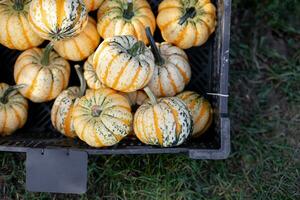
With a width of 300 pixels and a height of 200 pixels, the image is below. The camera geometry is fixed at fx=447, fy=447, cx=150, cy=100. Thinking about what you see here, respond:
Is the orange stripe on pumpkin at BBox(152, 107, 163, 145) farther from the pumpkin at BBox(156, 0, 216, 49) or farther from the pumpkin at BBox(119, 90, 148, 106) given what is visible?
the pumpkin at BBox(156, 0, 216, 49)

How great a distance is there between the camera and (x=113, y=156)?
2721 millimetres

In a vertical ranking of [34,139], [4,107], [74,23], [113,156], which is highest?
[74,23]

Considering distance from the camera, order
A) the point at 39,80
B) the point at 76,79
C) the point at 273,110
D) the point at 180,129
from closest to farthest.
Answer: the point at 180,129 < the point at 39,80 < the point at 76,79 < the point at 273,110

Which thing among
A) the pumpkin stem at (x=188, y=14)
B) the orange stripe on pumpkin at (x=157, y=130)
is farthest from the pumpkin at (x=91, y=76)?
the pumpkin stem at (x=188, y=14)

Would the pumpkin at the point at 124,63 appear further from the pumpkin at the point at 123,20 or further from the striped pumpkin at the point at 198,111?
the striped pumpkin at the point at 198,111

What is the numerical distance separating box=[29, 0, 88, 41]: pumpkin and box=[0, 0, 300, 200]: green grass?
0.91 meters

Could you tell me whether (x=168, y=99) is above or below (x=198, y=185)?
above

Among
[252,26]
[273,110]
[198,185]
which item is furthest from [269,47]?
[198,185]

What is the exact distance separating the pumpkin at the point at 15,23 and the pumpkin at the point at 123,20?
38cm

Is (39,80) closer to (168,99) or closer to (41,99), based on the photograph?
(41,99)

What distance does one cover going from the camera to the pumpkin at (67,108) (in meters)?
2.29

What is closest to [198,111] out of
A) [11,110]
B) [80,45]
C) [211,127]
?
[211,127]

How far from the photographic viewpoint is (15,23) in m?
2.30

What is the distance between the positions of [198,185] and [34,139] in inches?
39.3
